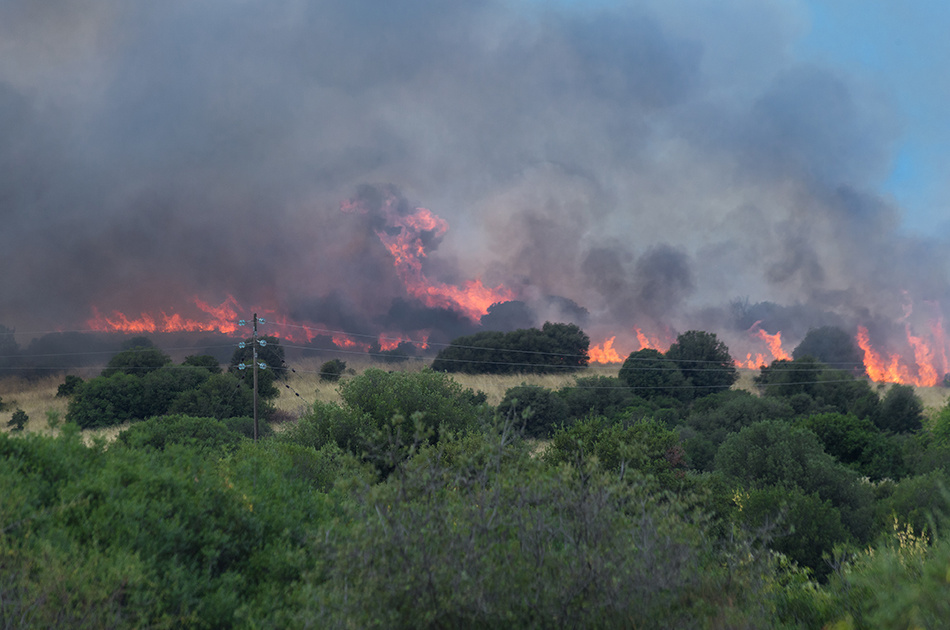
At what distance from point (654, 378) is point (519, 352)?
21.0 m

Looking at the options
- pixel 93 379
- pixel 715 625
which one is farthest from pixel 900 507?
pixel 93 379

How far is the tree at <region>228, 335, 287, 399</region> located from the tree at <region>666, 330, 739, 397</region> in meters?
50.6

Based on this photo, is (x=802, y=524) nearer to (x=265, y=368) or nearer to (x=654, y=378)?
(x=654, y=378)

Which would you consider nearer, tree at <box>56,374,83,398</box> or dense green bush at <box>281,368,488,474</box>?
dense green bush at <box>281,368,488,474</box>

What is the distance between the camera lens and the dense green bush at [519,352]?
268 feet

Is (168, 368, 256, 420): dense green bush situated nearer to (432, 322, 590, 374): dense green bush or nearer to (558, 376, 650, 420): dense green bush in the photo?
(432, 322, 590, 374): dense green bush

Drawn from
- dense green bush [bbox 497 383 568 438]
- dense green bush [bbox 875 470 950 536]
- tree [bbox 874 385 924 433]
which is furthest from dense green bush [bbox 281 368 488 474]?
tree [bbox 874 385 924 433]

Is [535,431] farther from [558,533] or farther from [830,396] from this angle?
[558,533]

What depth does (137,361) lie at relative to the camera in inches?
2685

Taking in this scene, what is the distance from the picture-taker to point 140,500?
31.6 ft

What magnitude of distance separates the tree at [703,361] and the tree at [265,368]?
5055 centimetres

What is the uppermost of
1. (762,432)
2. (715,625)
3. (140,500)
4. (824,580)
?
(140,500)

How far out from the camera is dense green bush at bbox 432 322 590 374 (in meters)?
81.8

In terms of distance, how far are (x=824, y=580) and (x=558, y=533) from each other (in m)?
22.0
